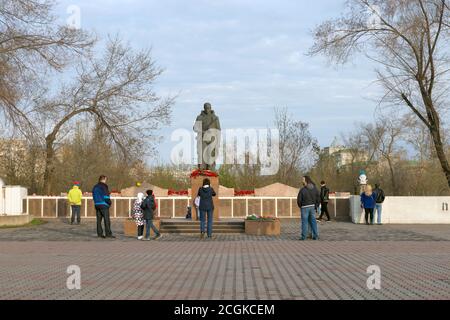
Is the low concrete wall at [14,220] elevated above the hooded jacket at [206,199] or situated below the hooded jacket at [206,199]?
below

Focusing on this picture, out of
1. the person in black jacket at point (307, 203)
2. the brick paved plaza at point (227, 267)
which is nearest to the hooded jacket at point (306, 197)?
the person in black jacket at point (307, 203)

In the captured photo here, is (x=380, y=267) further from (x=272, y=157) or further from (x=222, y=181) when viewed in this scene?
(x=272, y=157)

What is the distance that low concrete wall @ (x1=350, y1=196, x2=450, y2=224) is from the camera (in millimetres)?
31766

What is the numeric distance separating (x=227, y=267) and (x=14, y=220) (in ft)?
57.9

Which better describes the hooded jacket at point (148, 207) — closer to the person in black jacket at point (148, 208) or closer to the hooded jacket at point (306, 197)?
the person in black jacket at point (148, 208)

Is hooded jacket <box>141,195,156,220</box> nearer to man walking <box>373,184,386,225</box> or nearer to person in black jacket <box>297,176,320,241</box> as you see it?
person in black jacket <box>297,176,320,241</box>

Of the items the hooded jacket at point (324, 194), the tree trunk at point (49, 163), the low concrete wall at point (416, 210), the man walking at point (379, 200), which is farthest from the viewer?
the tree trunk at point (49, 163)

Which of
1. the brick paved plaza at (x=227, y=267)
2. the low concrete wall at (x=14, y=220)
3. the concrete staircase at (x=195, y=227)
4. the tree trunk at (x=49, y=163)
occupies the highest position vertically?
the tree trunk at (x=49, y=163)

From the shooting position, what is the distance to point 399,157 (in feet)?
205

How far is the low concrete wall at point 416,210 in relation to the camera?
31.8 metres

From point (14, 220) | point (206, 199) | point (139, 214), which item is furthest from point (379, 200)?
point (14, 220)

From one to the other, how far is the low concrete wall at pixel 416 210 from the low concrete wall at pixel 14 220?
1413 cm

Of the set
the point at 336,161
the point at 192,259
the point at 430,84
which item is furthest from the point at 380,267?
the point at 336,161
